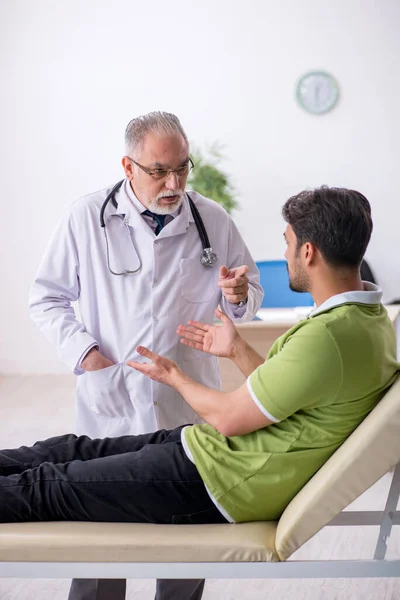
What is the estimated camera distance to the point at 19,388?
5.18 m

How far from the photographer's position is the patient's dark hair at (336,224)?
1665 millimetres

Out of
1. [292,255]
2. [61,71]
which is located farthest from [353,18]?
[292,255]

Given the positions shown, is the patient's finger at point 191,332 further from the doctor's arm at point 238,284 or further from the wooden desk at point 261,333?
the wooden desk at point 261,333

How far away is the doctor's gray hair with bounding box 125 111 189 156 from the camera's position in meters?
2.11

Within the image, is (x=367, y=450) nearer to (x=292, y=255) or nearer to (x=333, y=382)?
(x=333, y=382)

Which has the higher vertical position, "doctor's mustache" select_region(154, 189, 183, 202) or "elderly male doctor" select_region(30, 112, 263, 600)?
"doctor's mustache" select_region(154, 189, 183, 202)

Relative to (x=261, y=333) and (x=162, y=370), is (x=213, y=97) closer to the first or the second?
(x=261, y=333)

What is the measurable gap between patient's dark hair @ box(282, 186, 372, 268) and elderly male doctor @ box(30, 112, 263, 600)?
49 cm

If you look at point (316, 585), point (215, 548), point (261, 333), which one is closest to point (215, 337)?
point (215, 548)

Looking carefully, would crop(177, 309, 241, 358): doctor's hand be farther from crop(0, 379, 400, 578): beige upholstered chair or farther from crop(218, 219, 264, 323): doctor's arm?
crop(0, 379, 400, 578): beige upholstered chair

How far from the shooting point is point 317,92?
5.12 metres

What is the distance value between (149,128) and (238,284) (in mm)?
478

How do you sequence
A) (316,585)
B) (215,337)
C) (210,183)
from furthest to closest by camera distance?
(210,183)
(316,585)
(215,337)

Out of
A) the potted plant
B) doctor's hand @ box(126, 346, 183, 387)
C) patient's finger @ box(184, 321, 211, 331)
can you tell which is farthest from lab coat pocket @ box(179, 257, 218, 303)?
the potted plant
